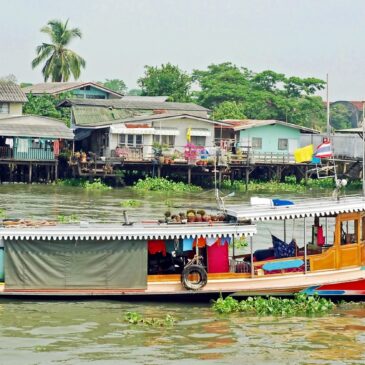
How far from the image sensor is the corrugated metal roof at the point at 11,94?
5478 cm

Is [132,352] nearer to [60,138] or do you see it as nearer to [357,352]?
[357,352]

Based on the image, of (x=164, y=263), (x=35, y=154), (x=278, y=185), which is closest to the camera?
(x=164, y=263)

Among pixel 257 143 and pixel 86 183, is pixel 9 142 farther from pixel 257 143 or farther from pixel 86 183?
pixel 257 143

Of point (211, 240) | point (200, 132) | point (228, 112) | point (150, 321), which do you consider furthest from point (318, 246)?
point (228, 112)

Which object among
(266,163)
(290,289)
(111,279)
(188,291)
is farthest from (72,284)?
(266,163)

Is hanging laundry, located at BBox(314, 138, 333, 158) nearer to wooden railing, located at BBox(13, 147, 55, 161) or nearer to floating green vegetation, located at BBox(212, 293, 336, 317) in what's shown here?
floating green vegetation, located at BBox(212, 293, 336, 317)

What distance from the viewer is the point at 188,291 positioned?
19.6 meters

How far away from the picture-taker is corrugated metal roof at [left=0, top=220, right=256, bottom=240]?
1947 centimetres

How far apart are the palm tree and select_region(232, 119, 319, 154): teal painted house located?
66.6ft

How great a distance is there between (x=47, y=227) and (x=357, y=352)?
21.3 feet

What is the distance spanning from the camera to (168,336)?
17.7 metres

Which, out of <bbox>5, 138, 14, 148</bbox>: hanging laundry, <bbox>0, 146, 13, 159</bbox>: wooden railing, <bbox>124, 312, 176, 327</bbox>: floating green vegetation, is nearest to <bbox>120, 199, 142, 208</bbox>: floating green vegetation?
<bbox>0, 146, 13, 159</bbox>: wooden railing

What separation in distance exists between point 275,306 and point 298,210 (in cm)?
196

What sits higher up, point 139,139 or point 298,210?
point 139,139
